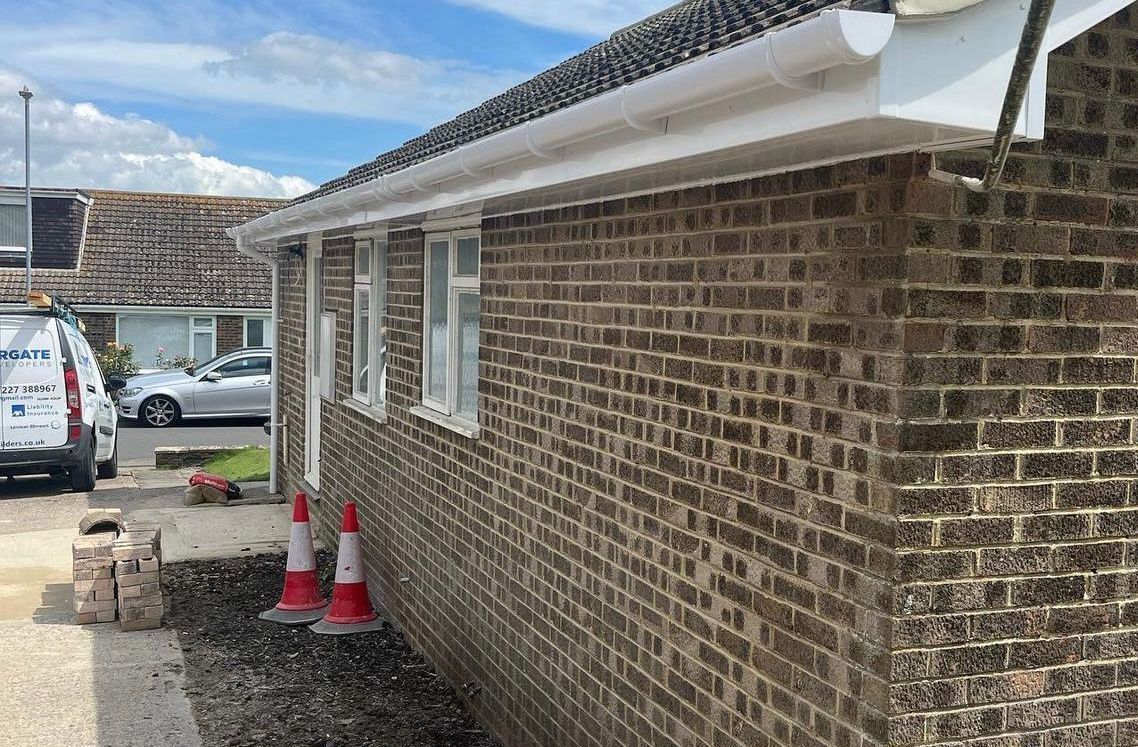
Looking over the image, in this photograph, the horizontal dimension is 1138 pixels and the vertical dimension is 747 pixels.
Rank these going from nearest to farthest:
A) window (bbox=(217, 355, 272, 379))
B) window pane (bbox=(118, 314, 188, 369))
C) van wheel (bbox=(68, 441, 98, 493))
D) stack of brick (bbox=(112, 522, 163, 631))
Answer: stack of brick (bbox=(112, 522, 163, 631)) → van wheel (bbox=(68, 441, 98, 493)) → window (bbox=(217, 355, 272, 379)) → window pane (bbox=(118, 314, 188, 369))

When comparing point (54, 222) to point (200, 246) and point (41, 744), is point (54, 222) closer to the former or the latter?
point (200, 246)

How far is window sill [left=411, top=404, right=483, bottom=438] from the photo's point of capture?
643cm

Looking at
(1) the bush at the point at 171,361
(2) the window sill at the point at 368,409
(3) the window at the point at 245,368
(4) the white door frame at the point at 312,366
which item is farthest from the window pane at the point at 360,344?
(1) the bush at the point at 171,361

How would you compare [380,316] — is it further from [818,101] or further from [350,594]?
[818,101]

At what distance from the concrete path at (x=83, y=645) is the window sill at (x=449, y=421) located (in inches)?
87.9

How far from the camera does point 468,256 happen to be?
6.77 metres

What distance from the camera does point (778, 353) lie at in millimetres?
3389

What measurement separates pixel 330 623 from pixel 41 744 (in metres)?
2.46

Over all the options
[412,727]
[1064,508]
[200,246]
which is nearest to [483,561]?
[412,727]

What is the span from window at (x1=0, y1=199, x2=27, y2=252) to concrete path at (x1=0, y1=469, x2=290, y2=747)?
1811 cm

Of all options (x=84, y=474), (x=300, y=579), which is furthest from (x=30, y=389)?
(x=300, y=579)

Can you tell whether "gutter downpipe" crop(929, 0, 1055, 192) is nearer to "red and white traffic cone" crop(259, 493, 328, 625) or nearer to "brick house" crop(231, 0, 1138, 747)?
"brick house" crop(231, 0, 1138, 747)

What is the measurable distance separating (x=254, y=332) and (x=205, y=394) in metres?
6.46

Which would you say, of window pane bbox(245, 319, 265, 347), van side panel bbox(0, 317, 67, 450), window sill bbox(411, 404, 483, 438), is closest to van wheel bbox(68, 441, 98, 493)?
van side panel bbox(0, 317, 67, 450)
